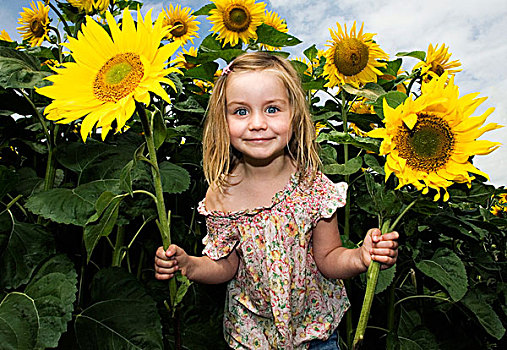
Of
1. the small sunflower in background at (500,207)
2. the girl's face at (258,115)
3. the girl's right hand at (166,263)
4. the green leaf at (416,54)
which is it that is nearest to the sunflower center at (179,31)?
the green leaf at (416,54)

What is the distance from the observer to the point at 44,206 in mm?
1353

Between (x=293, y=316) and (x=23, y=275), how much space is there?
0.80 meters

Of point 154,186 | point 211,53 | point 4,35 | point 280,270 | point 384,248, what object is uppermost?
point 4,35

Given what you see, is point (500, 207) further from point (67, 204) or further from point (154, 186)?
point (67, 204)

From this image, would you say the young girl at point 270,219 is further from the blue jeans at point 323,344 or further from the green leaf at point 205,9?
the green leaf at point 205,9

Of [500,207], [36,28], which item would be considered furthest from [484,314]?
[36,28]

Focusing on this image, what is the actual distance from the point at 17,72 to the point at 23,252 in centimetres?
52

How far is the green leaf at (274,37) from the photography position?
2183mm

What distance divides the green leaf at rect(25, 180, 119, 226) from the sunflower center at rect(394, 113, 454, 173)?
0.80 meters

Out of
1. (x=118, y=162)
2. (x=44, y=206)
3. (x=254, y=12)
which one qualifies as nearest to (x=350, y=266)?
(x=118, y=162)

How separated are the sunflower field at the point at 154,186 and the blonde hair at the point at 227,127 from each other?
0.09 meters

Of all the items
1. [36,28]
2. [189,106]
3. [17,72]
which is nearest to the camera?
[17,72]

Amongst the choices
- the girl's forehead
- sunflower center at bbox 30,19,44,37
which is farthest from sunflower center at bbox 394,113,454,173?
sunflower center at bbox 30,19,44,37

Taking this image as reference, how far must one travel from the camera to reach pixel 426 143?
1250mm
